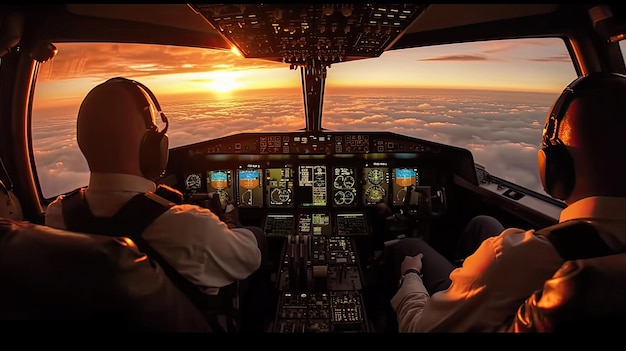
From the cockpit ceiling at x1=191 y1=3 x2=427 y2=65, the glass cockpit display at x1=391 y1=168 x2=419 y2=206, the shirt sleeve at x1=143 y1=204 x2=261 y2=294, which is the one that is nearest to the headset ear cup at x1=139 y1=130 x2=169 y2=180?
the shirt sleeve at x1=143 y1=204 x2=261 y2=294

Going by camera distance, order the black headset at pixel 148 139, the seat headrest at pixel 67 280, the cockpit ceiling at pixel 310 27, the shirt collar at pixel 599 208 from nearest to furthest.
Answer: the seat headrest at pixel 67 280 → the shirt collar at pixel 599 208 → the black headset at pixel 148 139 → the cockpit ceiling at pixel 310 27

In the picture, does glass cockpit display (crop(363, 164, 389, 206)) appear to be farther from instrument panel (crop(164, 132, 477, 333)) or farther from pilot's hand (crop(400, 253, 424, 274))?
pilot's hand (crop(400, 253, 424, 274))

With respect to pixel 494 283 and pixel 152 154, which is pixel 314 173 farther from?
pixel 494 283

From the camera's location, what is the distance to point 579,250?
32.2 inches

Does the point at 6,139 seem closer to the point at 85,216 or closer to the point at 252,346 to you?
the point at 85,216

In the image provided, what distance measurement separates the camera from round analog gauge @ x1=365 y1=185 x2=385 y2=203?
3123 mm

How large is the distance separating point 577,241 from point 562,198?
0.18 meters

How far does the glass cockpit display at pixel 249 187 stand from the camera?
3094mm

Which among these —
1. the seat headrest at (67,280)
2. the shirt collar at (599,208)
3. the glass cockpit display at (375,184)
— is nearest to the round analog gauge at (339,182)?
the glass cockpit display at (375,184)

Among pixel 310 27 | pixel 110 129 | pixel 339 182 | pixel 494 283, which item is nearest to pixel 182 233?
pixel 110 129

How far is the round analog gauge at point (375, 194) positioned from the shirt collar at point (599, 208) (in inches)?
85.9

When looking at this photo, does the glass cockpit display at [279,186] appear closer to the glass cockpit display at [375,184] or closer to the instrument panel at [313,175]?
the instrument panel at [313,175]

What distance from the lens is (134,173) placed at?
3.78ft

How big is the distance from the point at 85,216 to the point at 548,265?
41.4 inches
